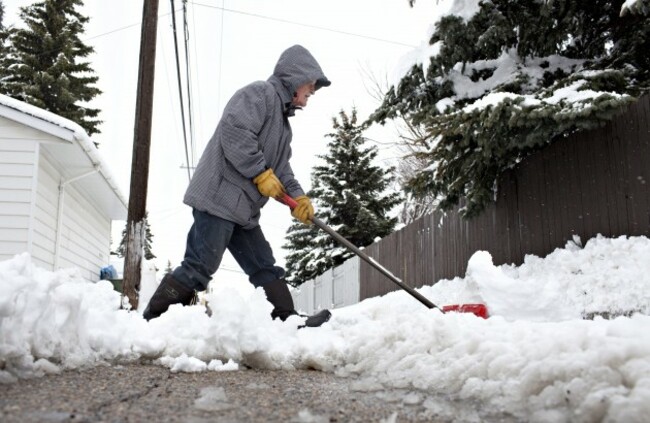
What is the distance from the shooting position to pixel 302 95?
418 cm

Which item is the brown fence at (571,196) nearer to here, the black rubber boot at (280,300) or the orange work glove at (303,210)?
the orange work glove at (303,210)

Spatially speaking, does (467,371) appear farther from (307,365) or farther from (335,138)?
(335,138)

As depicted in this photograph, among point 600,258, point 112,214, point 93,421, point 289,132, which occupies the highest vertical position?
point 112,214

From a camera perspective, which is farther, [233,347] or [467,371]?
[233,347]

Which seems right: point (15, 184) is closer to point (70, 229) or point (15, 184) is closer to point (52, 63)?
point (70, 229)

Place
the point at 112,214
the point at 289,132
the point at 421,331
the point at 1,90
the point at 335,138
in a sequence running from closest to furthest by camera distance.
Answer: the point at 421,331
the point at 289,132
the point at 112,214
the point at 1,90
the point at 335,138

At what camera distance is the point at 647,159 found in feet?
19.7

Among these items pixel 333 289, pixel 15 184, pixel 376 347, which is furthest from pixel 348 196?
pixel 376 347

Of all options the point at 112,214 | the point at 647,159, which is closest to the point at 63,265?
the point at 112,214

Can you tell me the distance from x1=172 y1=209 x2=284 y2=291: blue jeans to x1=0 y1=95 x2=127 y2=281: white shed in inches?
217

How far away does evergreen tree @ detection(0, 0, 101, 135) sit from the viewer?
19297 mm

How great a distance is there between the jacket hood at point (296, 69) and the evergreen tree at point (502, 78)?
2.50m

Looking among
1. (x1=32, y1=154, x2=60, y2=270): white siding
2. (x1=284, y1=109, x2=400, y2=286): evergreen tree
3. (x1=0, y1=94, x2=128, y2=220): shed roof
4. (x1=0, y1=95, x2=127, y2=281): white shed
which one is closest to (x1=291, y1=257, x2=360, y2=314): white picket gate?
(x1=284, y1=109, x2=400, y2=286): evergreen tree

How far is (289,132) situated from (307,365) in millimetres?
2025
